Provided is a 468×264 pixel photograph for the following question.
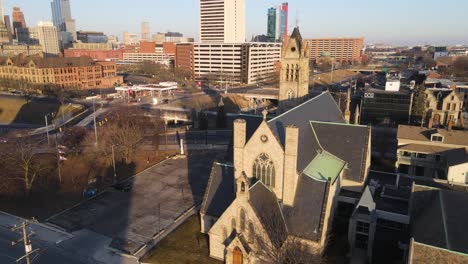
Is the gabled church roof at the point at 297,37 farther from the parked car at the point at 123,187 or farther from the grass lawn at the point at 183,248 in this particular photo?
the parked car at the point at 123,187

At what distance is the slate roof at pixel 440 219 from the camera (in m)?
24.8

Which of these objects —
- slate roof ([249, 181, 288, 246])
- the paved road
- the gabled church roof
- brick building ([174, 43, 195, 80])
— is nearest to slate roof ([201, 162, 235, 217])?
slate roof ([249, 181, 288, 246])

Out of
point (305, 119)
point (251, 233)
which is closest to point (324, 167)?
point (305, 119)

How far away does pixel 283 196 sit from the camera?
110 feet


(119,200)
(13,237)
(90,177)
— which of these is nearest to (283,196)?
(119,200)

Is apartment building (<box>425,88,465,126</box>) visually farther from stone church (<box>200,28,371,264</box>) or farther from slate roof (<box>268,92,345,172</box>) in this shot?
stone church (<box>200,28,371,264</box>)

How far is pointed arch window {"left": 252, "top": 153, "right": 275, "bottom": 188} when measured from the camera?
1313 inches

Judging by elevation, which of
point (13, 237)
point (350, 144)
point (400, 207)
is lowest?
point (13, 237)

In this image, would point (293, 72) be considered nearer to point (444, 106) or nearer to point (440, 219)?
point (440, 219)

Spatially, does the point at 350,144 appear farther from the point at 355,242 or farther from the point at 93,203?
the point at 93,203

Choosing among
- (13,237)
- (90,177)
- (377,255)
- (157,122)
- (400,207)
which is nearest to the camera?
(377,255)

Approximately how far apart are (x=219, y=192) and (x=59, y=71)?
12574 cm

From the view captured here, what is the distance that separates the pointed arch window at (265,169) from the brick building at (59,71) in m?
126

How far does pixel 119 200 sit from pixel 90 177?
9.90 metres
